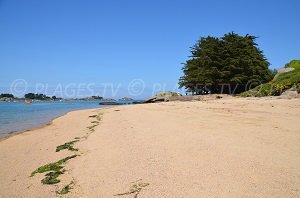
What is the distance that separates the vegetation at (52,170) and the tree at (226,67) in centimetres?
2777

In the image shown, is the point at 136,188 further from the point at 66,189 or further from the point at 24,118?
the point at 24,118

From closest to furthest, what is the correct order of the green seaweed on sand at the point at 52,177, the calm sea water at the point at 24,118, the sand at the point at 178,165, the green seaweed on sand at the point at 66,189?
the sand at the point at 178,165
the green seaweed on sand at the point at 66,189
the green seaweed on sand at the point at 52,177
the calm sea water at the point at 24,118

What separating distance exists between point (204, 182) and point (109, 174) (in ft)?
5.10

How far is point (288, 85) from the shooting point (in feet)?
65.3

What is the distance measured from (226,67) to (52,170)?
29963mm

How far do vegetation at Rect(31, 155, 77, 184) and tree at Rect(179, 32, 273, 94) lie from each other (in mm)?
27771

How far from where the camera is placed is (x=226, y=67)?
32656 mm

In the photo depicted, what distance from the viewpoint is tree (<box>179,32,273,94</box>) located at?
32188 millimetres

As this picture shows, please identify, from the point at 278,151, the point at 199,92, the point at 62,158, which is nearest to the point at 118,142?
the point at 62,158

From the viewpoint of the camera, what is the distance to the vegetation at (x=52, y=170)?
4543 millimetres

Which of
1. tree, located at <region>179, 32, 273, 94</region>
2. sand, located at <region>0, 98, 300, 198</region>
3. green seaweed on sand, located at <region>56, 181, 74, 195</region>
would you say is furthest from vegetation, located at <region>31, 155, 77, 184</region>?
tree, located at <region>179, 32, 273, 94</region>

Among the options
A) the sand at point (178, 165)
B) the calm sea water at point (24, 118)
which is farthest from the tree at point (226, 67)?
the sand at point (178, 165)

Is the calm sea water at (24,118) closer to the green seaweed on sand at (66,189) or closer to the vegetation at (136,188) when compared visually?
the green seaweed on sand at (66,189)

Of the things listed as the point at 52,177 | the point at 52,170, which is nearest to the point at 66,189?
the point at 52,177
